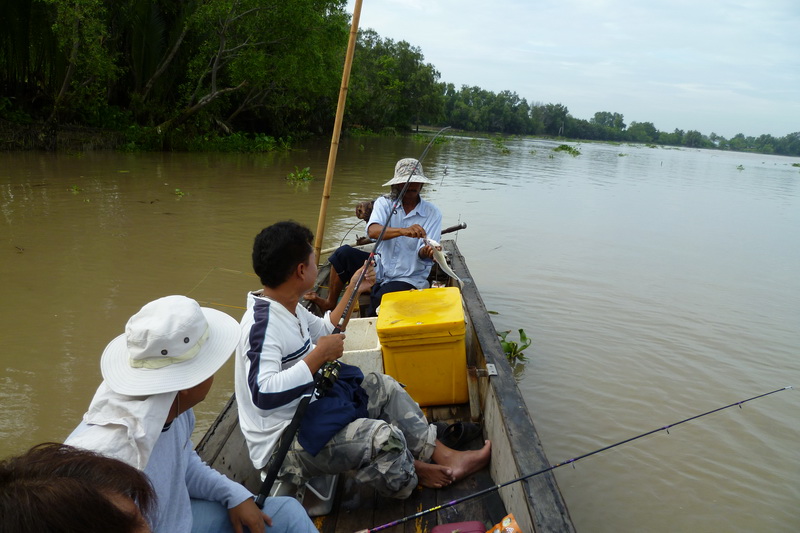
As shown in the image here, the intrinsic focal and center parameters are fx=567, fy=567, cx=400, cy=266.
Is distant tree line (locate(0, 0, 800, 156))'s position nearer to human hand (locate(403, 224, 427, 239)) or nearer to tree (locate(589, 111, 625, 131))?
human hand (locate(403, 224, 427, 239))

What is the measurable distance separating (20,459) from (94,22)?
16.2m

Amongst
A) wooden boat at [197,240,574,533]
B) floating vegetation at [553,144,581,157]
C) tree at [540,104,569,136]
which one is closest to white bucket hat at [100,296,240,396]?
wooden boat at [197,240,574,533]

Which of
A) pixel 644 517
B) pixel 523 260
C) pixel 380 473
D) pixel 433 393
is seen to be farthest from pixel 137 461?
pixel 523 260

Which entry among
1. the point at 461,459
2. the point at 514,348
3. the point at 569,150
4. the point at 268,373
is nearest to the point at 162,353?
the point at 268,373

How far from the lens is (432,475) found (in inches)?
99.9

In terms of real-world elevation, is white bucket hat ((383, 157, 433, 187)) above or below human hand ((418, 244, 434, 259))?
above

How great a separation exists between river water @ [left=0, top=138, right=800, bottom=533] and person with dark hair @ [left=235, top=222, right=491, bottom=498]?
1.79m

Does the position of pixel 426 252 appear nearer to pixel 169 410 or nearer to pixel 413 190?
pixel 413 190

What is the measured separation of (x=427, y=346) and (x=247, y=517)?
60.9 inches

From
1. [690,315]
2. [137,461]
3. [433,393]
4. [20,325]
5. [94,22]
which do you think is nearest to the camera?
[137,461]

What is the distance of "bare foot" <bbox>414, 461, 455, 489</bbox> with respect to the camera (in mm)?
2539

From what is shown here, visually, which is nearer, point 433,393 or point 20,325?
point 433,393

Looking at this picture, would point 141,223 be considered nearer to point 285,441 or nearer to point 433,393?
point 433,393

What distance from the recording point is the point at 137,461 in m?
1.36
